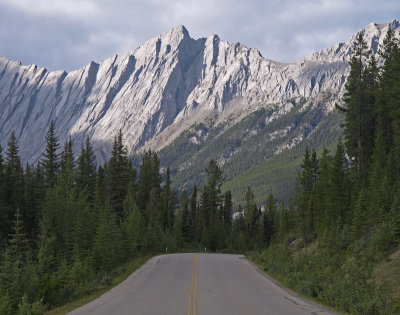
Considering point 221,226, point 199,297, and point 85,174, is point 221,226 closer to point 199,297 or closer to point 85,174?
point 85,174

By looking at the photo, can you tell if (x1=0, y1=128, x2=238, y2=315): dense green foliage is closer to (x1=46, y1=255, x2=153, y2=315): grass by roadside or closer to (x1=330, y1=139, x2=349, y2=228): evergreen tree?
(x1=46, y1=255, x2=153, y2=315): grass by roadside

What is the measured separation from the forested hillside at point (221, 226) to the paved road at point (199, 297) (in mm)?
1593

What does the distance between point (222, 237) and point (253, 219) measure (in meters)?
23.4

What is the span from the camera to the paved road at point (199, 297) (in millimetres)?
14949

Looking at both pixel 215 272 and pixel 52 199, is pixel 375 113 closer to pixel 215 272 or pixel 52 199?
pixel 215 272

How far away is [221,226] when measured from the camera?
77.6 m

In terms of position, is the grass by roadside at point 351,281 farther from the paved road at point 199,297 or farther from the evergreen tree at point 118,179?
the evergreen tree at point 118,179

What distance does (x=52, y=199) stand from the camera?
41719 mm

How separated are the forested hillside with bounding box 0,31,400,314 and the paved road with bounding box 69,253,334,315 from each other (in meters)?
1.59

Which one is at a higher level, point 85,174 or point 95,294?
point 85,174

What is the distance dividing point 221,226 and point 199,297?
6057 centimetres

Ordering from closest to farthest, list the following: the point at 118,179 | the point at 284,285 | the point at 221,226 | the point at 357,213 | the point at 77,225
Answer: the point at 284,285
the point at 357,213
the point at 77,225
the point at 118,179
the point at 221,226

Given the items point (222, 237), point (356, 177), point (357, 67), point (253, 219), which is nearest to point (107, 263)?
point (356, 177)

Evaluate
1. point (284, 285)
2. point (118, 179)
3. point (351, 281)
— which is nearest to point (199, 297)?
point (351, 281)
